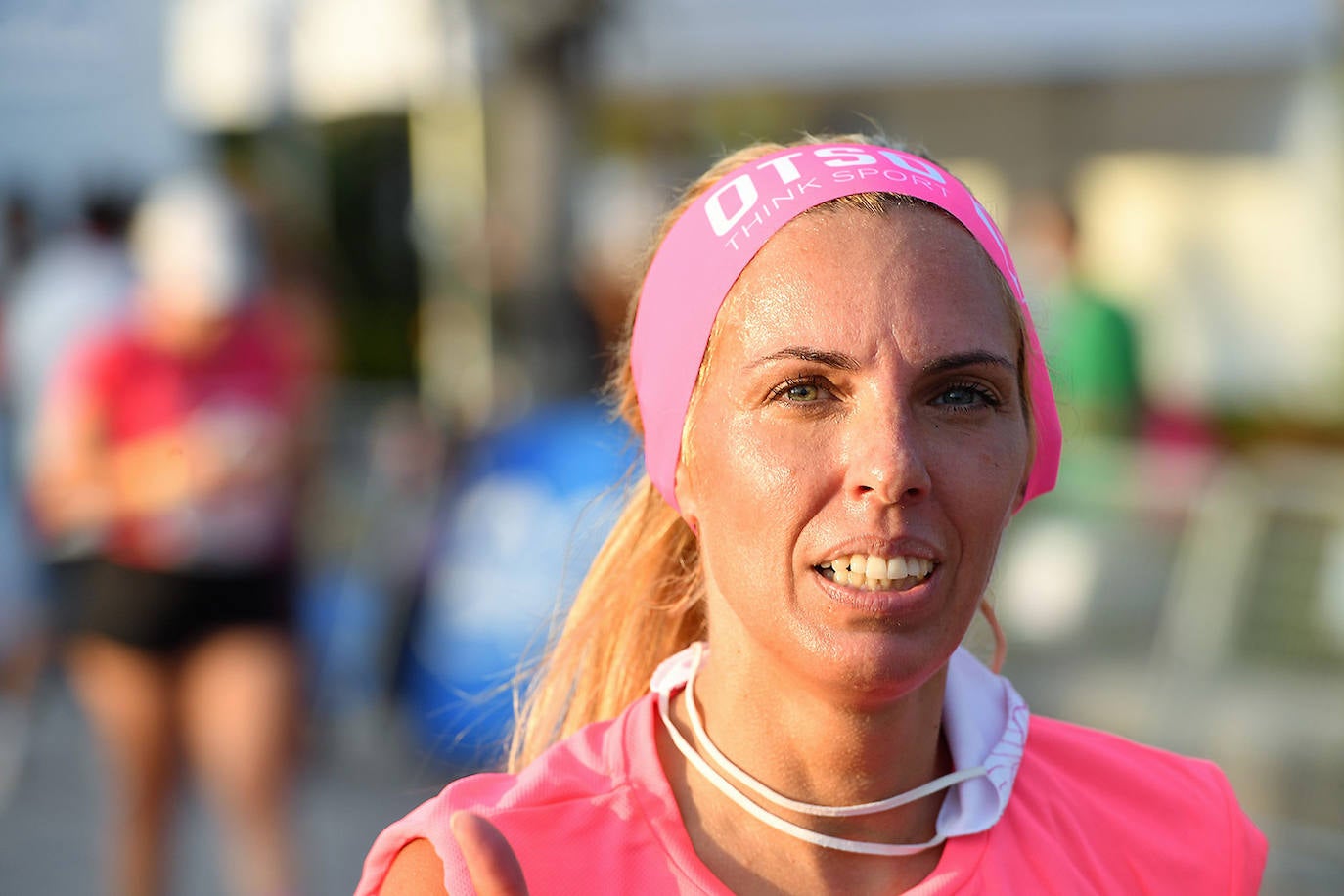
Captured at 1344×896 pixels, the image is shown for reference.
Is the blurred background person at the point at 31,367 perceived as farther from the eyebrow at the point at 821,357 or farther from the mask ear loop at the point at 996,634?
the eyebrow at the point at 821,357

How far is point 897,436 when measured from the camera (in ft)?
5.62

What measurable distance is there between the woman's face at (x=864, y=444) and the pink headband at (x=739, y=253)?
3cm

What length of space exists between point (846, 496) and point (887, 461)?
6 cm

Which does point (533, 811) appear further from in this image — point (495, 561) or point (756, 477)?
point (495, 561)

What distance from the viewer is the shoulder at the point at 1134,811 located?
1.91 m

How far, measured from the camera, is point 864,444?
1.72 meters

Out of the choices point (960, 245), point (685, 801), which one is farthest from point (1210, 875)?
point (960, 245)

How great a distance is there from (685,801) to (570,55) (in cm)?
704

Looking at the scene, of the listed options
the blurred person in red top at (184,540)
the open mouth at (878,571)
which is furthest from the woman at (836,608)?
the blurred person in red top at (184,540)

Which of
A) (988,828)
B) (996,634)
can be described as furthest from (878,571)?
(996,634)

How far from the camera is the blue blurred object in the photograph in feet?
20.8

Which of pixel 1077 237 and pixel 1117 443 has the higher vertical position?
pixel 1077 237

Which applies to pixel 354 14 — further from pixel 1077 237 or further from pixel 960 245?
pixel 960 245

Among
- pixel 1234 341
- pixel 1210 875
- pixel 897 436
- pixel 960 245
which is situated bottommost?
pixel 1234 341
